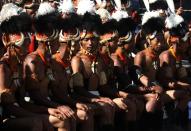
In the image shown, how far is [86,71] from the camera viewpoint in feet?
21.5

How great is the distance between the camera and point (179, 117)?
312 inches

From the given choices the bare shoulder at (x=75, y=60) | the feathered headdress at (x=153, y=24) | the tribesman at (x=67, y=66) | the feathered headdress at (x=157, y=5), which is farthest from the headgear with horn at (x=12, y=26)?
the feathered headdress at (x=157, y=5)

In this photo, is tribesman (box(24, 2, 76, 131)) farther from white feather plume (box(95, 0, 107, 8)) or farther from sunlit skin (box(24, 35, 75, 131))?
white feather plume (box(95, 0, 107, 8))

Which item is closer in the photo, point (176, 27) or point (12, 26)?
point (12, 26)

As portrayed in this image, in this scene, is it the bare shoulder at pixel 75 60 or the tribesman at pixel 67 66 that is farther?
→ the bare shoulder at pixel 75 60

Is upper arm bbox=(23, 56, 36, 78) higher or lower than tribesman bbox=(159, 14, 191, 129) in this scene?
higher

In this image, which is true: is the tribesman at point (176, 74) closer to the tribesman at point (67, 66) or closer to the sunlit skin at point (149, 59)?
the sunlit skin at point (149, 59)

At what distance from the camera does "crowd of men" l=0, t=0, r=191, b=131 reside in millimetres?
5457

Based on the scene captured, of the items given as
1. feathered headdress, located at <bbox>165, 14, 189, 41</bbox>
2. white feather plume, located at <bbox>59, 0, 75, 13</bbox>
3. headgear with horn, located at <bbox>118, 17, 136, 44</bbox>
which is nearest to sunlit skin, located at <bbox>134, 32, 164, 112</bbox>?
headgear with horn, located at <bbox>118, 17, 136, 44</bbox>

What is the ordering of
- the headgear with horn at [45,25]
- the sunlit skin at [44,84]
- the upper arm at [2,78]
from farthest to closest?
1. the headgear with horn at [45,25]
2. the sunlit skin at [44,84]
3. the upper arm at [2,78]

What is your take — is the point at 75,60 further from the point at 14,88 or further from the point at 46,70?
the point at 14,88

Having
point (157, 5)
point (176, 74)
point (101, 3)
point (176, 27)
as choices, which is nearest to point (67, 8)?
point (176, 27)

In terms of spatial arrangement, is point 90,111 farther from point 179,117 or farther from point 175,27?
point 175,27

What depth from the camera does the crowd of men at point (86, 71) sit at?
546 centimetres
